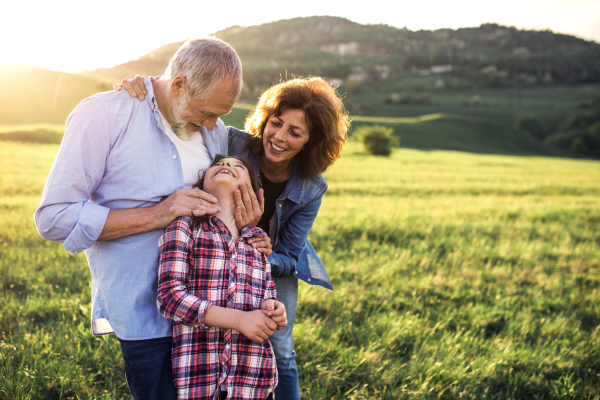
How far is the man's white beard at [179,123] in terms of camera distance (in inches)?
88.4

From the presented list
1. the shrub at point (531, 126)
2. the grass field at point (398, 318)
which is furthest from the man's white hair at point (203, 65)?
the shrub at point (531, 126)

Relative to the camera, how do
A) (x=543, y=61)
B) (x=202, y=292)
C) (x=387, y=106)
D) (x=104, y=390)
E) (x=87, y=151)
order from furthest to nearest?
(x=543, y=61)
(x=387, y=106)
(x=104, y=390)
(x=202, y=292)
(x=87, y=151)

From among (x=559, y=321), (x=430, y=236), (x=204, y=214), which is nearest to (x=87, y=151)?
(x=204, y=214)

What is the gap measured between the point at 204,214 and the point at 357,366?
2.18m

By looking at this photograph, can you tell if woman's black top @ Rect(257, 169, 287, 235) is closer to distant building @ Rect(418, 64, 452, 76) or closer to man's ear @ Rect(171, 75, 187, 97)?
man's ear @ Rect(171, 75, 187, 97)

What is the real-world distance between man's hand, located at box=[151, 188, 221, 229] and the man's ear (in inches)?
23.2

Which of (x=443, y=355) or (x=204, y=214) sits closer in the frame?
(x=204, y=214)

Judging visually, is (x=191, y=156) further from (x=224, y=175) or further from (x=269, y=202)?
(x=269, y=202)

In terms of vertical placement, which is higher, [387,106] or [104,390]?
[387,106]

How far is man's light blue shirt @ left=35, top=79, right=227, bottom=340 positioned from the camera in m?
1.95

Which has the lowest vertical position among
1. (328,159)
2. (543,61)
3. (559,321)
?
(559,321)

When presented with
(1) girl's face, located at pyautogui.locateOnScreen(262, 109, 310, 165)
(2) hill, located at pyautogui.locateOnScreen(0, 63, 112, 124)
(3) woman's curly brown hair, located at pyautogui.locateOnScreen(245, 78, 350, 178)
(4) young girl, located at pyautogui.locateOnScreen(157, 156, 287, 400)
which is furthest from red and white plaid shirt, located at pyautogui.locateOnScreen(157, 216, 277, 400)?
(2) hill, located at pyautogui.locateOnScreen(0, 63, 112, 124)

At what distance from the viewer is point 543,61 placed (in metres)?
152

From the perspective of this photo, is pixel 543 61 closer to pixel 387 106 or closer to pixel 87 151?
pixel 387 106
